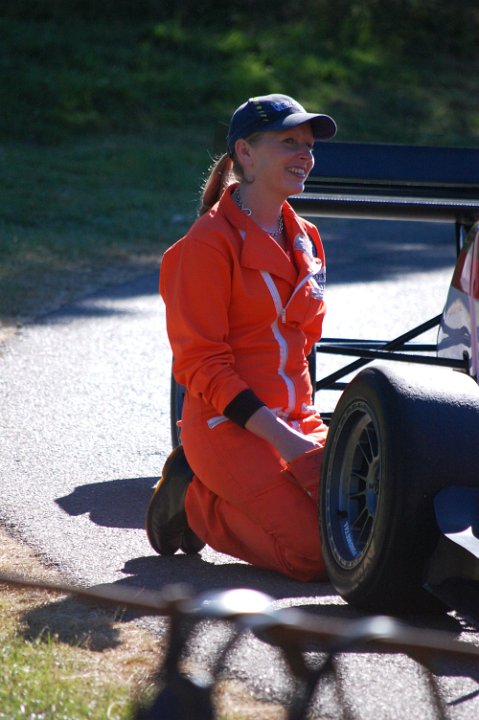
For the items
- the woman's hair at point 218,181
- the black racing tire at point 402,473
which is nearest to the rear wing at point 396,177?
the woman's hair at point 218,181

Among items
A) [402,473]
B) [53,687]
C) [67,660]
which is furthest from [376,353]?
[53,687]

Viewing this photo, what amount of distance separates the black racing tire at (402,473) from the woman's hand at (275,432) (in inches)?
8.9

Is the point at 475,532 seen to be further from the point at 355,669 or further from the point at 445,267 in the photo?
the point at 445,267

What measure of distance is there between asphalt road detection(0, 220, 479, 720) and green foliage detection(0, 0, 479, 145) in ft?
25.5

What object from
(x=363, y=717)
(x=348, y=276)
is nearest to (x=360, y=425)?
(x=363, y=717)

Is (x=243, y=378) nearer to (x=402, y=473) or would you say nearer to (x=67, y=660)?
(x=402, y=473)

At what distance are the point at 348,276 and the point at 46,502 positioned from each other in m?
5.69

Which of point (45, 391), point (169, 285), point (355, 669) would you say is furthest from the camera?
point (45, 391)

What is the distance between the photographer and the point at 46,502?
4602 mm

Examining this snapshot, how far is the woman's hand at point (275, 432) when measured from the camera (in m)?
3.70

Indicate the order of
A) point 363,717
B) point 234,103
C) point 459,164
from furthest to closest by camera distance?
point 234,103 < point 459,164 < point 363,717

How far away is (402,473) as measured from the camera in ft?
10.6

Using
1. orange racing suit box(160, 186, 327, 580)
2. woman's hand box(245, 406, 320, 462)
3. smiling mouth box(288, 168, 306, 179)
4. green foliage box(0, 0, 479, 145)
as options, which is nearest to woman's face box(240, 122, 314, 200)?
smiling mouth box(288, 168, 306, 179)

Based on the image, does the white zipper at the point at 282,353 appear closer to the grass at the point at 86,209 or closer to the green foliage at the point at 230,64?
the grass at the point at 86,209
